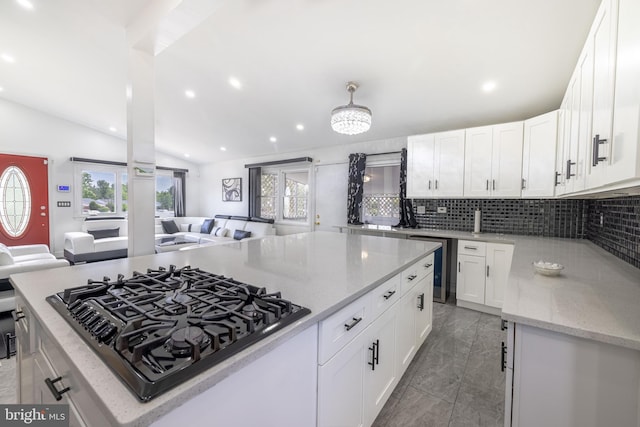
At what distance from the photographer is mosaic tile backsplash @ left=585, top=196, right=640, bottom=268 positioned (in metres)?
1.67

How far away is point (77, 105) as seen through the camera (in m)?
4.79

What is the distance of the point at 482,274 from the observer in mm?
3084

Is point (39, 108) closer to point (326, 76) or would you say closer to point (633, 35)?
point (326, 76)

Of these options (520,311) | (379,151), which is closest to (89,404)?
(520,311)

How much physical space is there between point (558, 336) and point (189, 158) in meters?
8.14

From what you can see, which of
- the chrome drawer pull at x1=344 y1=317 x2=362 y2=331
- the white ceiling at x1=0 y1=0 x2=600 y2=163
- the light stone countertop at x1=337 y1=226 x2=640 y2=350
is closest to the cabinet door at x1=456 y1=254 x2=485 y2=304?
the light stone countertop at x1=337 y1=226 x2=640 y2=350

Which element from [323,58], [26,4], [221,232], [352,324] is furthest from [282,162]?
[352,324]

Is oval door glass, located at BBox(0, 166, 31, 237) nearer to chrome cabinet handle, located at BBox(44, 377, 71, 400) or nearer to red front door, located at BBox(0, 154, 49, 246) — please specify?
red front door, located at BBox(0, 154, 49, 246)

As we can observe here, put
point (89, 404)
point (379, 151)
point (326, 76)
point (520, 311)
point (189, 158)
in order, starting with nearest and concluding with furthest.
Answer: point (89, 404)
point (520, 311)
point (326, 76)
point (379, 151)
point (189, 158)

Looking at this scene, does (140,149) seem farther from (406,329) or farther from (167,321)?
(406,329)

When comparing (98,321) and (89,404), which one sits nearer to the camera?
(89,404)

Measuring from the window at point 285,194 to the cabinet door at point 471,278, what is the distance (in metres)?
3.19

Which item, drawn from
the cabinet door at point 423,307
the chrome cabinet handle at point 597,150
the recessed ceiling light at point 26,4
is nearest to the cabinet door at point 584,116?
the chrome cabinet handle at point 597,150

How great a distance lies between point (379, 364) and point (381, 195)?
11.1 feet
